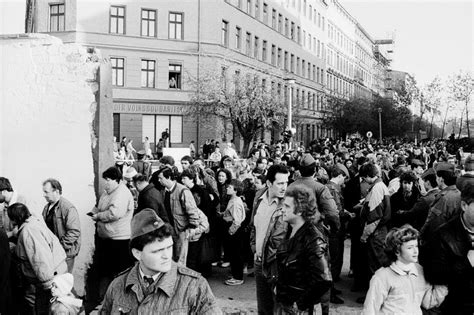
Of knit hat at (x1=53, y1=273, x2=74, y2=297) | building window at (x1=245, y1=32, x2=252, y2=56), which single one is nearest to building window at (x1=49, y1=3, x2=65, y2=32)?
building window at (x1=245, y1=32, x2=252, y2=56)

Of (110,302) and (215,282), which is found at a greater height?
(110,302)

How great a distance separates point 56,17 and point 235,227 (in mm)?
31476

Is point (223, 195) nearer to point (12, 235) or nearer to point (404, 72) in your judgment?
point (12, 235)

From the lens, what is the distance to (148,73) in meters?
36.4

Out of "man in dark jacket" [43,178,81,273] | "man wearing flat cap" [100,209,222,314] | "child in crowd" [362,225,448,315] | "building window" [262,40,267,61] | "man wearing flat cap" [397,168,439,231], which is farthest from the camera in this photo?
"building window" [262,40,267,61]

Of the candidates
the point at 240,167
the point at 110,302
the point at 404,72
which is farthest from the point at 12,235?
the point at 404,72

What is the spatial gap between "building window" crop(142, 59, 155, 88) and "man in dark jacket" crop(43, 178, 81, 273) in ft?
101

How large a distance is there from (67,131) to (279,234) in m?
3.48

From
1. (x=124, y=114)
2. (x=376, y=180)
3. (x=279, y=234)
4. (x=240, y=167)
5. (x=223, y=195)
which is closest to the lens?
(x=279, y=234)

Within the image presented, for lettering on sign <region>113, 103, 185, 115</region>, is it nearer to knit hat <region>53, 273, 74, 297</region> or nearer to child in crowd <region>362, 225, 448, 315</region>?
knit hat <region>53, 273, 74, 297</region>

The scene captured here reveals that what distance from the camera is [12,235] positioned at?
546 cm

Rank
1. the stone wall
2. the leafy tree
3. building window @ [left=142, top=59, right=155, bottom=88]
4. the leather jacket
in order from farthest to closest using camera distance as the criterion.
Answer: building window @ [left=142, top=59, right=155, bottom=88] < the leafy tree < the stone wall < the leather jacket

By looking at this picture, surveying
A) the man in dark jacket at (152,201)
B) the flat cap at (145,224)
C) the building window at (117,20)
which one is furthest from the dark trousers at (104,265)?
the building window at (117,20)

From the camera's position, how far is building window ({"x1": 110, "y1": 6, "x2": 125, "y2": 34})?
35531mm
